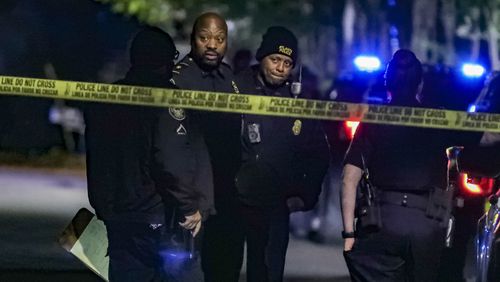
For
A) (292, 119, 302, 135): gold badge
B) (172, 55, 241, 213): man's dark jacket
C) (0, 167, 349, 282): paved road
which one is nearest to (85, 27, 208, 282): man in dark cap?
(172, 55, 241, 213): man's dark jacket

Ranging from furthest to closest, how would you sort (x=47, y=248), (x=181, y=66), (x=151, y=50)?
(x=47, y=248)
(x=181, y=66)
(x=151, y=50)

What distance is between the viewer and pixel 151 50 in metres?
6.04

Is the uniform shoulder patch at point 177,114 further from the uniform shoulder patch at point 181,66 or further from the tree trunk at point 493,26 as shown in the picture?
the tree trunk at point 493,26

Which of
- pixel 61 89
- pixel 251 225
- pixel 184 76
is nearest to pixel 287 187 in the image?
pixel 251 225

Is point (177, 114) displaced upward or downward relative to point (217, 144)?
upward

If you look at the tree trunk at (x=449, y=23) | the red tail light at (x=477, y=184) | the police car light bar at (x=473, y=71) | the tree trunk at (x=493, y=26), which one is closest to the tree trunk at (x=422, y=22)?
the tree trunk at (x=449, y=23)

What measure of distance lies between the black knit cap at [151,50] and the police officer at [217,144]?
0.17 m

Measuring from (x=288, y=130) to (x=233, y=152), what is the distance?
0.33 metres

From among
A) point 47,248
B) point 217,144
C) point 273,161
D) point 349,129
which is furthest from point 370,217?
point 47,248

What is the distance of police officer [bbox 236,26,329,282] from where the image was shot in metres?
6.36

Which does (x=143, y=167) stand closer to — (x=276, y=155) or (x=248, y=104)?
(x=248, y=104)

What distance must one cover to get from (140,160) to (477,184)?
6.58 ft

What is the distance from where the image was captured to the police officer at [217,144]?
20.5 ft

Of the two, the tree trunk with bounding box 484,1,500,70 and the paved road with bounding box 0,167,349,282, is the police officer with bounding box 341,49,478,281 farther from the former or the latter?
the tree trunk with bounding box 484,1,500,70
